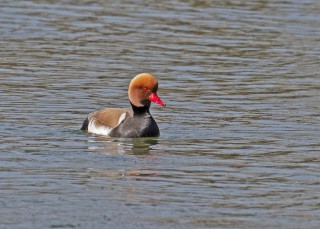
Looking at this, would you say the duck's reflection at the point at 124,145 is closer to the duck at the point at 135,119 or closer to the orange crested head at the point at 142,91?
the duck at the point at 135,119

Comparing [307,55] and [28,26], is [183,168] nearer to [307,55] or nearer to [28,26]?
[307,55]

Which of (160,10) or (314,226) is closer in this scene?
(314,226)

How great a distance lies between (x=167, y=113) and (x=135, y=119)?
1.98m

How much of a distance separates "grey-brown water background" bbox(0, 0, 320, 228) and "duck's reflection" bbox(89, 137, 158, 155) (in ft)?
0.10

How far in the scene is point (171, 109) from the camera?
18406 mm

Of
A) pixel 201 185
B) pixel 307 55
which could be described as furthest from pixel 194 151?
pixel 307 55

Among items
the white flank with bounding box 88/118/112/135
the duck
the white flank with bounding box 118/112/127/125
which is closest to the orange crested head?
the duck

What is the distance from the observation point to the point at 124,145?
1551 cm

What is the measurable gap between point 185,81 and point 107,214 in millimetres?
9960

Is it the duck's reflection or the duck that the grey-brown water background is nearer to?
the duck's reflection

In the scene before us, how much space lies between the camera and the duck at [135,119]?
16.1 m

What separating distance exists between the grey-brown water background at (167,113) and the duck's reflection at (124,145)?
30 mm

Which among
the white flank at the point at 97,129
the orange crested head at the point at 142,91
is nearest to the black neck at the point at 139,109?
the orange crested head at the point at 142,91

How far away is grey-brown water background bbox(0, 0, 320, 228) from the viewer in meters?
11.5
